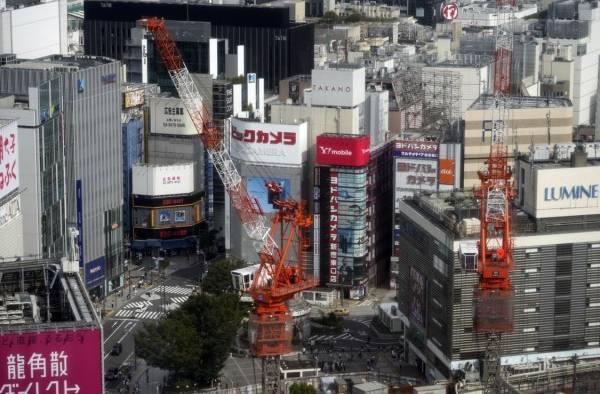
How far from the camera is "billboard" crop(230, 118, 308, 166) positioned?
232ft

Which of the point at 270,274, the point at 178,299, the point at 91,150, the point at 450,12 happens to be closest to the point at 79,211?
the point at 91,150

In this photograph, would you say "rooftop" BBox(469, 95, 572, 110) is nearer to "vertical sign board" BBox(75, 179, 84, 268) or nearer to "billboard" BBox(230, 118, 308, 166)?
"billboard" BBox(230, 118, 308, 166)

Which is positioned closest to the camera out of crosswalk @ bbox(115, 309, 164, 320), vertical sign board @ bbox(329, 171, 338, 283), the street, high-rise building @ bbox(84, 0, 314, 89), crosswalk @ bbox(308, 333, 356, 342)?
the street

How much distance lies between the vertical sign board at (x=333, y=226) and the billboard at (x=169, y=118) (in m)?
10.5

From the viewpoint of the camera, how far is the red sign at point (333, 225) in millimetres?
69750

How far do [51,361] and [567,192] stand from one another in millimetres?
26309

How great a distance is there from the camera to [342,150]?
69188 millimetres

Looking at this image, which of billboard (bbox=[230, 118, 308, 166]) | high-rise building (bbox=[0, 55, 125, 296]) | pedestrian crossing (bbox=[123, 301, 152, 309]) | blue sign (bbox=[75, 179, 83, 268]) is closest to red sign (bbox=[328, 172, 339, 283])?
billboard (bbox=[230, 118, 308, 166])

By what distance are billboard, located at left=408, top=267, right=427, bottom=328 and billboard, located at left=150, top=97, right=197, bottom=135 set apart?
1854cm

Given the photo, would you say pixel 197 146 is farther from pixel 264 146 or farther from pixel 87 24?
pixel 87 24

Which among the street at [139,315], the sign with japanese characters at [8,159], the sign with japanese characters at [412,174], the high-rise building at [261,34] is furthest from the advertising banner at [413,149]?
the high-rise building at [261,34]

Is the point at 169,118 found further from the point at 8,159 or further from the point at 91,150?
the point at 8,159

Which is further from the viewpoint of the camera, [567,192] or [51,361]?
[567,192]

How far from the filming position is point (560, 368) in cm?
5703
